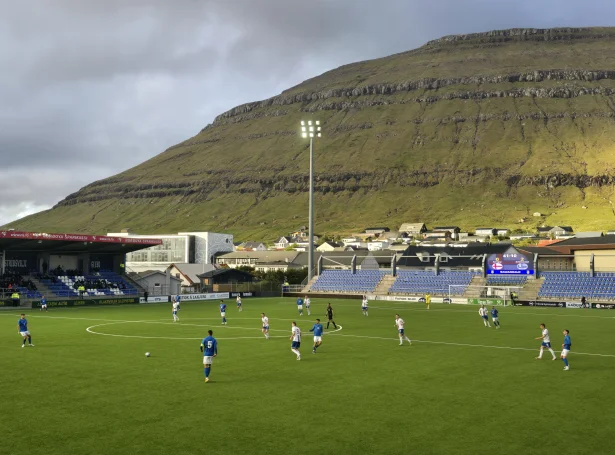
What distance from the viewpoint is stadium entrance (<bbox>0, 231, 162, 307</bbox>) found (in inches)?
2692

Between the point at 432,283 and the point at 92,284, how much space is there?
48.3 m

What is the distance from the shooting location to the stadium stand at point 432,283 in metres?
79.5

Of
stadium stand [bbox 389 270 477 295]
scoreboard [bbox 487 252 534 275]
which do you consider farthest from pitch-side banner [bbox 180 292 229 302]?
scoreboard [bbox 487 252 534 275]

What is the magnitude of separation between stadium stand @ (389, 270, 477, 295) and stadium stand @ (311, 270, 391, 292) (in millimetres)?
4339

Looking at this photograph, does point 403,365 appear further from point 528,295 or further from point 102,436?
point 528,295

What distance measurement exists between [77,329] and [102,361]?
16316mm

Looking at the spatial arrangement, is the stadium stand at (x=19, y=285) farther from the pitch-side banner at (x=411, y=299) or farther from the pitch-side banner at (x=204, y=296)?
the pitch-side banner at (x=411, y=299)

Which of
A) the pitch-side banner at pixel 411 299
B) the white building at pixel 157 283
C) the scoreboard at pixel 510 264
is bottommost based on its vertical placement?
the pitch-side banner at pixel 411 299

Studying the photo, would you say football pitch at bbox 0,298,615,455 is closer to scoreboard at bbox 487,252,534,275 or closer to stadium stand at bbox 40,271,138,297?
stadium stand at bbox 40,271,138,297

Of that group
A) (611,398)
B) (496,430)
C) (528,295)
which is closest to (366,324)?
(611,398)

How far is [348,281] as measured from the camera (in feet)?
293

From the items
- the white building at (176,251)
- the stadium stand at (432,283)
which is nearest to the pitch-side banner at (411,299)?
the stadium stand at (432,283)

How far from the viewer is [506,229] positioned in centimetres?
19925

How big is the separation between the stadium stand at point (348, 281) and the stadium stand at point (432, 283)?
14.2 ft
